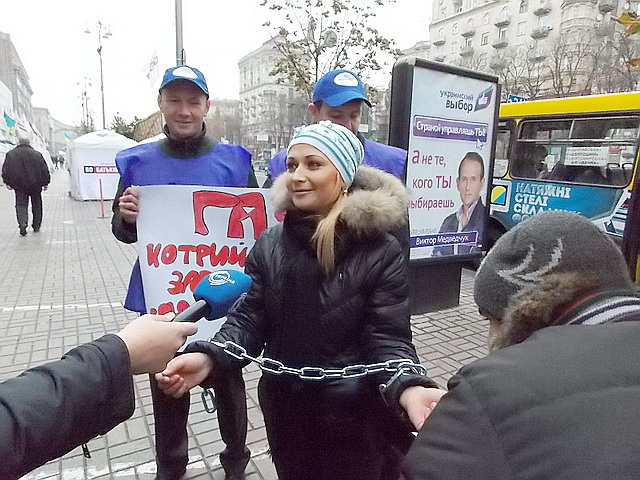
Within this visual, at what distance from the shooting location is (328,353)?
1.68m

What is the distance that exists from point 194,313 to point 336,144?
0.84 meters

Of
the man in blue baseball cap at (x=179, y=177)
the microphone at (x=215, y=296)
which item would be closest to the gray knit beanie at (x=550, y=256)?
the microphone at (x=215, y=296)

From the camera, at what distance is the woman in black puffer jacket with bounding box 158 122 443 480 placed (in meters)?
1.65

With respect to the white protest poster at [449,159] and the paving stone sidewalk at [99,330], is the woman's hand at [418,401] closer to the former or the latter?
the paving stone sidewalk at [99,330]

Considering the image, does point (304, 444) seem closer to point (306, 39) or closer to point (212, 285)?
point (212, 285)

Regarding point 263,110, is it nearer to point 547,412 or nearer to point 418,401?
point 418,401

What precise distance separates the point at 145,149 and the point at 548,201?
6.85 meters

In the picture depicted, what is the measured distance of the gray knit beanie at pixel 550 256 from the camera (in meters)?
0.88

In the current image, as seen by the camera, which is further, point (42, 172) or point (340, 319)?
point (42, 172)

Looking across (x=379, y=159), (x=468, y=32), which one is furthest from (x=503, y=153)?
(x=468, y=32)

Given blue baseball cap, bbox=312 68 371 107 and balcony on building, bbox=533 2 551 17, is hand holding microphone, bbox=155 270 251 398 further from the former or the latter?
balcony on building, bbox=533 2 551 17

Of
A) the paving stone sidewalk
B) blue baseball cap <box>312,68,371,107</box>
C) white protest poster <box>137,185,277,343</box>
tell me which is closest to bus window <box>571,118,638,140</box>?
the paving stone sidewalk

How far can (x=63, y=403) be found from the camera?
935 mm

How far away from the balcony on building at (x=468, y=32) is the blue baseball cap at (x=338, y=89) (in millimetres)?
68158
